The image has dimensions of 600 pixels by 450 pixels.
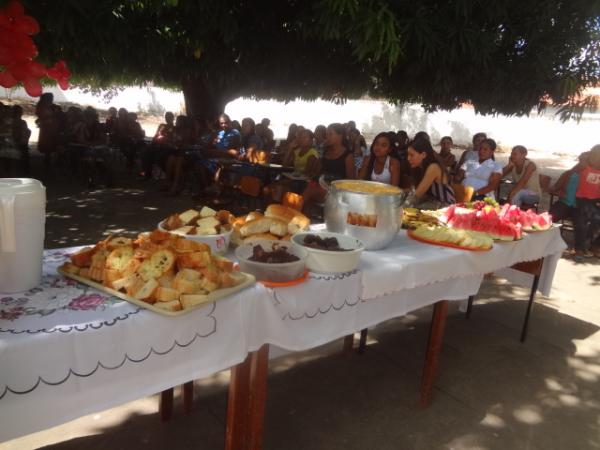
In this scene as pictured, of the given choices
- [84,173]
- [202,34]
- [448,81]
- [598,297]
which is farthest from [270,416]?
[84,173]

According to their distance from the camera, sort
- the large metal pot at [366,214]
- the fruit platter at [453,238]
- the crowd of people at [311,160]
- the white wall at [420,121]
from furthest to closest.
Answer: the white wall at [420,121] → the crowd of people at [311,160] → the fruit platter at [453,238] → the large metal pot at [366,214]

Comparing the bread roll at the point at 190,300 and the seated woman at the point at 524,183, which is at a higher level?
the seated woman at the point at 524,183

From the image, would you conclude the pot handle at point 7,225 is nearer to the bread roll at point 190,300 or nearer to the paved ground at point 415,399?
the bread roll at point 190,300

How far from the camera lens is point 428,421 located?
257cm

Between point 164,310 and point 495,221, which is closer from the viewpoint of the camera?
point 164,310

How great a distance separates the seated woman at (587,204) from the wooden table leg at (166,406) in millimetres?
6090

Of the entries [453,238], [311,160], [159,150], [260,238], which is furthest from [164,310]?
[159,150]

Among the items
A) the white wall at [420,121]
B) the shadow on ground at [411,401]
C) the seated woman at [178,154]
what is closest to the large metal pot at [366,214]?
the shadow on ground at [411,401]

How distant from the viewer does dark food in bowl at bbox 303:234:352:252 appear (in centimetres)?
191

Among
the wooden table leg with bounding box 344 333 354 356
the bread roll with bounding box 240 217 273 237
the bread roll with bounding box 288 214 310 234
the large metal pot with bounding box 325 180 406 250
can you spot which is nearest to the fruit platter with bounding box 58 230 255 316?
the bread roll with bounding box 240 217 273 237

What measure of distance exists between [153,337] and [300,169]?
19.5 ft

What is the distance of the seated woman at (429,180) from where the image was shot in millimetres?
4508

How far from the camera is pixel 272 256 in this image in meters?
1.77

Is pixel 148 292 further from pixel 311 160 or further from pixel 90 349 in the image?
pixel 311 160
